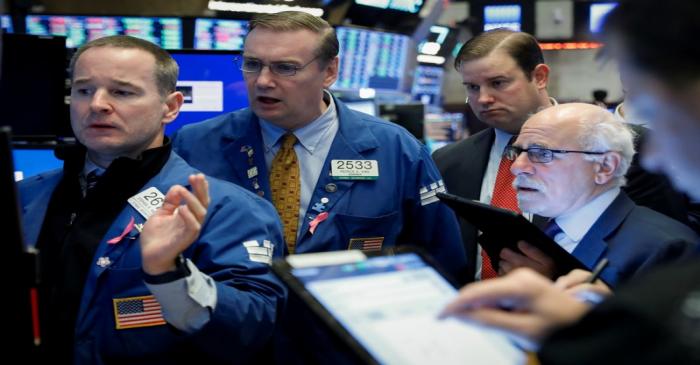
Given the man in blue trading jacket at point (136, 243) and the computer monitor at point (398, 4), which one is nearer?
the man in blue trading jacket at point (136, 243)

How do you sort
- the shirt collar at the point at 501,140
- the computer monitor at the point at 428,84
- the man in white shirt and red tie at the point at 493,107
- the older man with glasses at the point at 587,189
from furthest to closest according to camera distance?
the computer monitor at the point at 428,84 → the shirt collar at the point at 501,140 → the man in white shirt and red tie at the point at 493,107 → the older man with glasses at the point at 587,189

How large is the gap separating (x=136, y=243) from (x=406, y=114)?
388cm

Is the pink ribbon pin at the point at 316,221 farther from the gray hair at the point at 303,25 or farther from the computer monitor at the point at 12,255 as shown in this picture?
the computer monitor at the point at 12,255

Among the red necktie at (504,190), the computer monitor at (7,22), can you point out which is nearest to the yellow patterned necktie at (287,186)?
the red necktie at (504,190)

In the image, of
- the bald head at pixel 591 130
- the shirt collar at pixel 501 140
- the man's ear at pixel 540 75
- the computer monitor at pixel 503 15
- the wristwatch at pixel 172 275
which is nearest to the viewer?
the wristwatch at pixel 172 275

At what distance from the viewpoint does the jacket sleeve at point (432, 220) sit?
2889 millimetres

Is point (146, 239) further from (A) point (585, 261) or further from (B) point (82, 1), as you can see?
(B) point (82, 1)

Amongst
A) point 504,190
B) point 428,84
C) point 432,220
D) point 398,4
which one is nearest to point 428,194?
point 432,220

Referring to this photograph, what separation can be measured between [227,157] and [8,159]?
161 centimetres

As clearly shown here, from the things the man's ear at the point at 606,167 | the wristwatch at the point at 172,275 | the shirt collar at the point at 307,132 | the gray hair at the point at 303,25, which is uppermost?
the gray hair at the point at 303,25

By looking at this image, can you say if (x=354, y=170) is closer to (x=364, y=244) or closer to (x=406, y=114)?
(x=364, y=244)

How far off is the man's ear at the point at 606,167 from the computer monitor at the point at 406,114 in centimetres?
329

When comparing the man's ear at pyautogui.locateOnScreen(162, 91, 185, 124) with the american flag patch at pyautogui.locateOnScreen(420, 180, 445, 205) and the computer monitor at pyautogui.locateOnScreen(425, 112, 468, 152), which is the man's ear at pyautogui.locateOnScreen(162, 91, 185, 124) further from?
the computer monitor at pyautogui.locateOnScreen(425, 112, 468, 152)

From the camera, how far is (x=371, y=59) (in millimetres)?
7777
